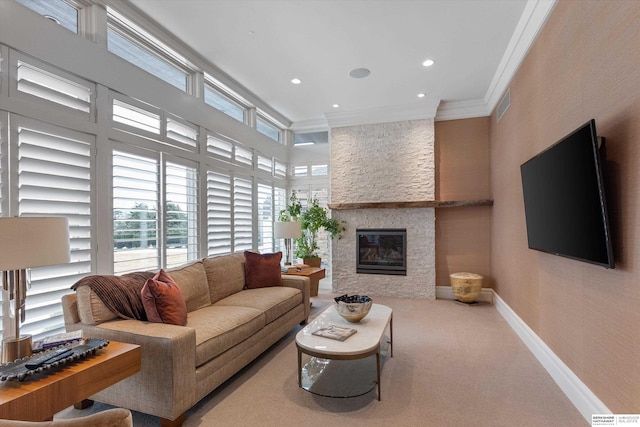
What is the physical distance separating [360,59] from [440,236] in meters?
3.13

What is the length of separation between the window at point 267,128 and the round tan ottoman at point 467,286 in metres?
3.94

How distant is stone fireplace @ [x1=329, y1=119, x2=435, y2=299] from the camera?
17.8 ft

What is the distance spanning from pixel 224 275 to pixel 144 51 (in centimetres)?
249

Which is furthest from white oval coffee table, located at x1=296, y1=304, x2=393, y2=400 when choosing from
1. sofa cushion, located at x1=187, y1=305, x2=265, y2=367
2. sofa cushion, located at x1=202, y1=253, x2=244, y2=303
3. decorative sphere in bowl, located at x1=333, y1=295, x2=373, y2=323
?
sofa cushion, located at x1=202, y1=253, x2=244, y2=303

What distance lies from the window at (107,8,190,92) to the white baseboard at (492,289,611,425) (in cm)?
457

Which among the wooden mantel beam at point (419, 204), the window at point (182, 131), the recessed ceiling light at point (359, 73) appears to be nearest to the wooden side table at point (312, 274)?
the wooden mantel beam at point (419, 204)

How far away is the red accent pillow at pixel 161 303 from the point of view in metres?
2.35

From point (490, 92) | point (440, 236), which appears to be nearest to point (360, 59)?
point (490, 92)

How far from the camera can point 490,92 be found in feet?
15.8

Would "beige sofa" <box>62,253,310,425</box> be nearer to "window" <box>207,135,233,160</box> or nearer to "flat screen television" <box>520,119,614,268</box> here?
"window" <box>207,135,233,160</box>

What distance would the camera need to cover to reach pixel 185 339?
81.5 inches

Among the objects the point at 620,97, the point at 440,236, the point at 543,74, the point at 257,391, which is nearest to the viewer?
the point at 620,97

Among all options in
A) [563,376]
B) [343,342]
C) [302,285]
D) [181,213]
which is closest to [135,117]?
[181,213]

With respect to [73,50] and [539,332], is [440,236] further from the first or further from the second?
[73,50]
